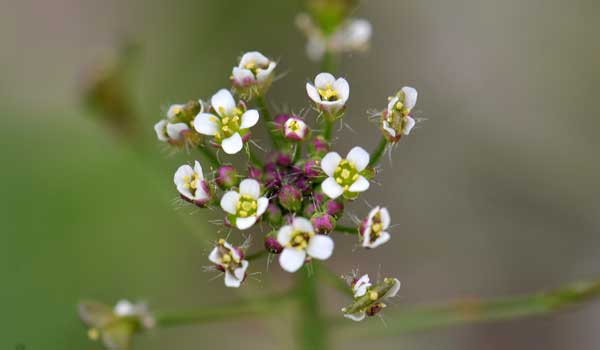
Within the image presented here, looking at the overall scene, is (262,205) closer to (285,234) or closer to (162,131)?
(285,234)

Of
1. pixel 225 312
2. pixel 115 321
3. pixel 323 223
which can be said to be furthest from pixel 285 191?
pixel 115 321

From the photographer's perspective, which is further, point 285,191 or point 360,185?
point 285,191

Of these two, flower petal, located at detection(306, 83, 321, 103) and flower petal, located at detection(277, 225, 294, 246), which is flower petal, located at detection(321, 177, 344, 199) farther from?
flower petal, located at detection(306, 83, 321, 103)

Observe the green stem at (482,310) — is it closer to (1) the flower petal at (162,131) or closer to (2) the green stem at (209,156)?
(2) the green stem at (209,156)

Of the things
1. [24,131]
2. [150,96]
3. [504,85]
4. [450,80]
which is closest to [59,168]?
[24,131]

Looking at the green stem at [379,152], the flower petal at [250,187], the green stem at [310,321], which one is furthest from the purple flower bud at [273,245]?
the green stem at [310,321]

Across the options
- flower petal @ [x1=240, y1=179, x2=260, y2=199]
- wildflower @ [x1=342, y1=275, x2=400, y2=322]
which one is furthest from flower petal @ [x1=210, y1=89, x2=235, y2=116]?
wildflower @ [x1=342, y1=275, x2=400, y2=322]
